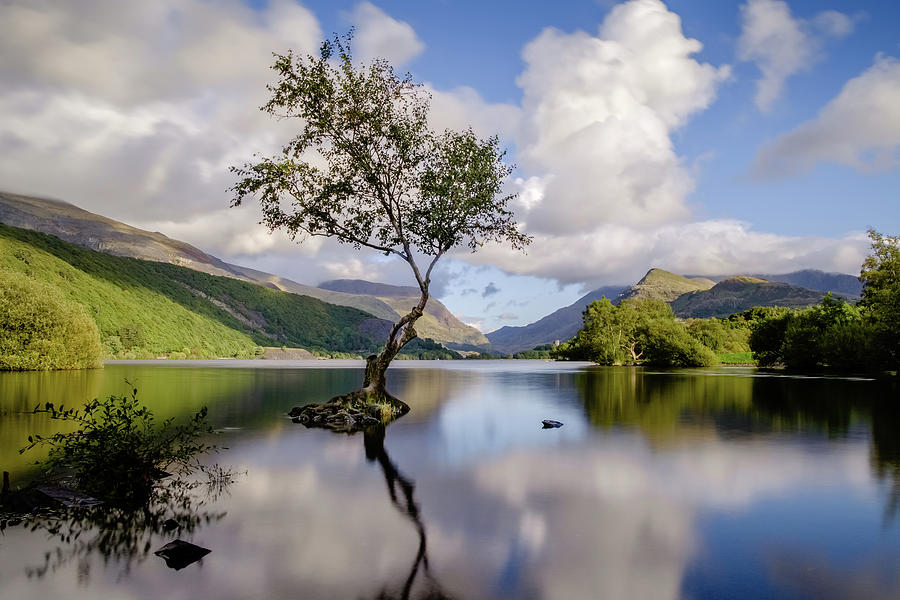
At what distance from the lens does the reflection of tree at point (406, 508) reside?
23.6 ft

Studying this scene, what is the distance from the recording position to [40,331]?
6900 cm

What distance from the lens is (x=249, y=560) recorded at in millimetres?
8414

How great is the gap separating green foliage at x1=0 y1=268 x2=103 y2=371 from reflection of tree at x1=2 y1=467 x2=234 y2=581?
68758 millimetres

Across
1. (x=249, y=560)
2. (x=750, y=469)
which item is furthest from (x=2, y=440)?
(x=750, y=469)

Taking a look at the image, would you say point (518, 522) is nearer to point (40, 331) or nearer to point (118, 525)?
point (118, 525)

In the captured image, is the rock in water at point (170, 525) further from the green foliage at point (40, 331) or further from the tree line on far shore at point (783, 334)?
the tree line on far shore at point (783, 334)

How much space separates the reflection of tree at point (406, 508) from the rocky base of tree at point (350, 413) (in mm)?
3881

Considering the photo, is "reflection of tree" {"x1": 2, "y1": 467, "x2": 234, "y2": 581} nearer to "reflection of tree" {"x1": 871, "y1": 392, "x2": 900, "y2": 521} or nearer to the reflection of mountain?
"reflection of tree" {"x1": 871, "y1": 392, "x2": 900, "y2": 521}

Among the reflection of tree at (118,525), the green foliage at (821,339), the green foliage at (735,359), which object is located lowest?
the green foliage at (735,359)

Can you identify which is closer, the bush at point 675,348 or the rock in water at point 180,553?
the rock in water at point 180,553

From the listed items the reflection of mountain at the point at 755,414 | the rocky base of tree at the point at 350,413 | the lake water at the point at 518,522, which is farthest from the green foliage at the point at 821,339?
the rocky base of tree at the point at 350,413

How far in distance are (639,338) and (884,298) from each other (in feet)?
244

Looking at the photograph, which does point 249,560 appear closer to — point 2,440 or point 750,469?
point 750,469

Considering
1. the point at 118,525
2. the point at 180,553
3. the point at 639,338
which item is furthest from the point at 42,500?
the point at 639,338
